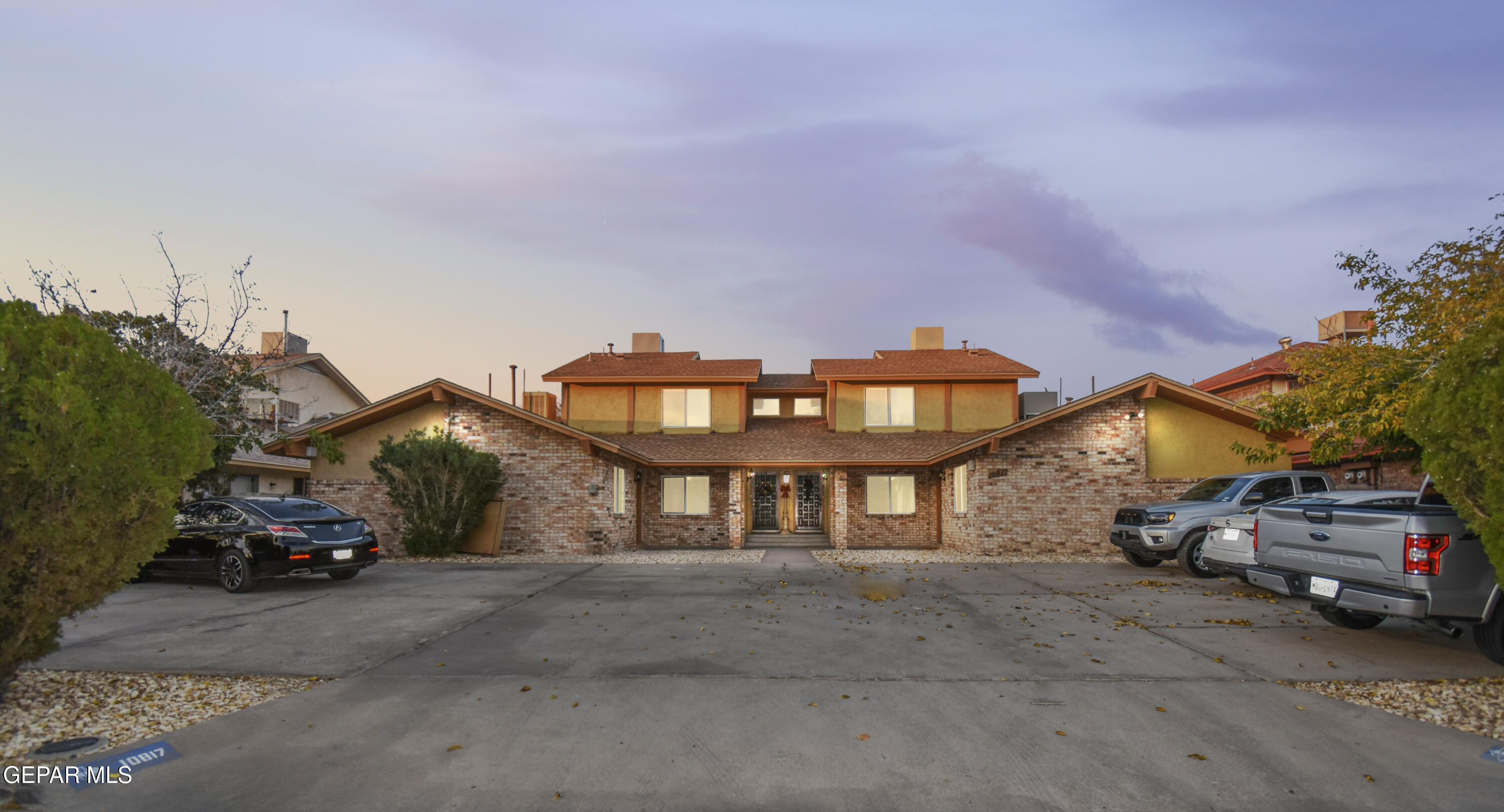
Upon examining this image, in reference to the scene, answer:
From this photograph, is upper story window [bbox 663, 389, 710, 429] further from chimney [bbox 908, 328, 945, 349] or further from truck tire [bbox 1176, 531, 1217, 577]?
truck tire [bbox 1176, 531, 1217, 577]

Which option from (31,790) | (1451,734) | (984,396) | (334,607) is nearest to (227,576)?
(334,607)

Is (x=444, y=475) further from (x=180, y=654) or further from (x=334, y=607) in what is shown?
(x=180, y=654)

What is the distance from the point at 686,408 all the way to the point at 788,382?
3969 mm

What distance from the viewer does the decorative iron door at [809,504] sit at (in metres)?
22.8

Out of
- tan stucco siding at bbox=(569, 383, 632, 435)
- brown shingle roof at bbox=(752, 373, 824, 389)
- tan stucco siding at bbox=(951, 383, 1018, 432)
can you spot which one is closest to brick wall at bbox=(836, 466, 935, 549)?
tan stucco siding at bbox=(951, 383, 1018, 432)

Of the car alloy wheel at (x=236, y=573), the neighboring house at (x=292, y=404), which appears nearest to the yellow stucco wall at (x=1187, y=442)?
the car alloy wheel at (x=236, y=573)

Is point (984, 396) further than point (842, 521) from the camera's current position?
Yes

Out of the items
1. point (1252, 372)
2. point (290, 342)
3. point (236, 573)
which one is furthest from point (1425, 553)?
point (290, 342)

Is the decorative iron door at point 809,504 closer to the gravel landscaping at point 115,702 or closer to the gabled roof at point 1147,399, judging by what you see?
the gabled roof at point 1147,399

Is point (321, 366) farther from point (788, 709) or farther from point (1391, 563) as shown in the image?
point (1391, 563)

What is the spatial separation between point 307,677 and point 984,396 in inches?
767

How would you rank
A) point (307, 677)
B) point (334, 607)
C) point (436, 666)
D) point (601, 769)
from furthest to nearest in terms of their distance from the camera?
point (334, 607) → point (436, 666) → point (307, 677) → point (601, 769)

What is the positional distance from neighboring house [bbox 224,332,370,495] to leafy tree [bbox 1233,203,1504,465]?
86.2 feet

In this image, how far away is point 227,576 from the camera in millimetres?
10969
